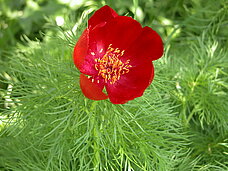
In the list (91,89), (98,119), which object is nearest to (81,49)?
(91,89)

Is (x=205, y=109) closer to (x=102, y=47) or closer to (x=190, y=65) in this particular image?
(x=190, y=65)

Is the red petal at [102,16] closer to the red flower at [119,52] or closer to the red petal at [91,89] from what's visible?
the red flower at [119,52]

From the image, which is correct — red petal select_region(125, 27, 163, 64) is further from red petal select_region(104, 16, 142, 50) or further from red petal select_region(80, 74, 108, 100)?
red petal select_region(80, 74, 108, 100)

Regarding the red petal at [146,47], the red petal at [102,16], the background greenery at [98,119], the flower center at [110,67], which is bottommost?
the background greenery at [98,119]

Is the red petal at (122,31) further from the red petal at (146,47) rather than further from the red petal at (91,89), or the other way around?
the red petal at (91,89)

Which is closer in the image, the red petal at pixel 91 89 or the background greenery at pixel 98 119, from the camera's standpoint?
the red petal at pixel 91 89

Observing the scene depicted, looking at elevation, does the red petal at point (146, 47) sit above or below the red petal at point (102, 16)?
below

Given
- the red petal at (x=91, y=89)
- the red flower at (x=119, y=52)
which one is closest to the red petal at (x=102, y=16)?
the red flower at (x=119, y=52)

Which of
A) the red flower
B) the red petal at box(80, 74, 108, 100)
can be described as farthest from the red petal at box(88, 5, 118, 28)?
the red petal at box(80, 74, 108, 100)
